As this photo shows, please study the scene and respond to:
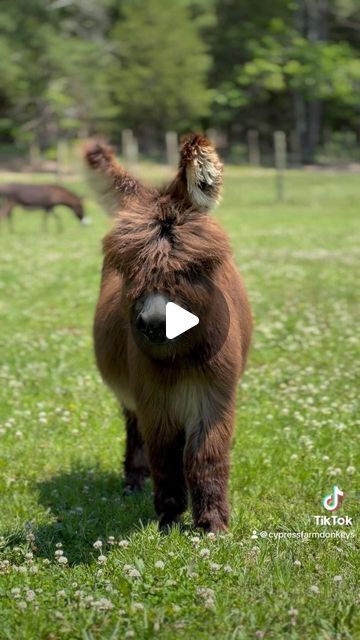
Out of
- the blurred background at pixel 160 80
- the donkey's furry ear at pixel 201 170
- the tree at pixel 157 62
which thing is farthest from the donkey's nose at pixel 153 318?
the tree at pixel 157 62

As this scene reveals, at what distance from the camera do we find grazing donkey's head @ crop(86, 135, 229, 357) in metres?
3.88

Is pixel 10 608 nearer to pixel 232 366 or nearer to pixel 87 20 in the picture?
pixel 232 366

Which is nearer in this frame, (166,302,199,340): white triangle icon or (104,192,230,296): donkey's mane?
(166,302,199,340): white triangle icon

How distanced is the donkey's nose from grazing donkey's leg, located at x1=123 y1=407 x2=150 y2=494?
178 cm

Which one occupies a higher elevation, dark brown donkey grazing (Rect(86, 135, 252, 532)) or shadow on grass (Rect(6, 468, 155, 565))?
dark brown donkey grazing (Rect(86, 135, 252, 532))

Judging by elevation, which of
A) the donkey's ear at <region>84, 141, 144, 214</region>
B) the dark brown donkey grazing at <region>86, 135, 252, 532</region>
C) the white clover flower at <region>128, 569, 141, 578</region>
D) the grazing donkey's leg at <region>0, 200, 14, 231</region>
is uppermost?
the donkey's ear at <region>84, 141, 144, 214</region>

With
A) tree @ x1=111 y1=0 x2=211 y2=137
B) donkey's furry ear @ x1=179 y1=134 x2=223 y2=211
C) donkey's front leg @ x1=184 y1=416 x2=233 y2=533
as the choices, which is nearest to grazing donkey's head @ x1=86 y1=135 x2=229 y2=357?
donkey's furry ear @ x1=179 y1=134 x2=223 y2=211

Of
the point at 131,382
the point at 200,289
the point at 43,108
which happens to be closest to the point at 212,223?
the point at 200,289

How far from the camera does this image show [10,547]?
4.32m

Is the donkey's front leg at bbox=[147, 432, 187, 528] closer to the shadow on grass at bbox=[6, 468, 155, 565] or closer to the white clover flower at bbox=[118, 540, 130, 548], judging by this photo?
the shadow on grass at bbox=[6, 468, 155, 565]

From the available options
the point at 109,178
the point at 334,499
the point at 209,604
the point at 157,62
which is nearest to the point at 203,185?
the point at 109,178

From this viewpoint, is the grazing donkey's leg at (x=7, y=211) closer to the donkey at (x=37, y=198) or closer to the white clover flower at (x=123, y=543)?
the donkey at (x=37, y=198)

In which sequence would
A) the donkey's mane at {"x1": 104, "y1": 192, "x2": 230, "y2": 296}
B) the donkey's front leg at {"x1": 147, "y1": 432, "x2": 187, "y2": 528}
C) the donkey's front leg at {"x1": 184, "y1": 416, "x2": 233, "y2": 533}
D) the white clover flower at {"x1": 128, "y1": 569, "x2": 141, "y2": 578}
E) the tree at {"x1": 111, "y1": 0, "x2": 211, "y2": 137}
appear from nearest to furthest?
the white clover flower at {"x1": 128, "y1": 569, "x2": 141, "y2": 578} < the donkey's mane at {"x1": 104, "y1": 192, "x2": 230, "y2": 296} < the donkey's front leg at {"x1": 184, "y1": 416, "x2": 233, "y2": 533} < the donkey's front leg at {"x1": 147, "y1": 432, "x2": 187, "y2": 528} < the tree at {"x1": 111, "y1": 0, "x2": 211, "y2": 137}

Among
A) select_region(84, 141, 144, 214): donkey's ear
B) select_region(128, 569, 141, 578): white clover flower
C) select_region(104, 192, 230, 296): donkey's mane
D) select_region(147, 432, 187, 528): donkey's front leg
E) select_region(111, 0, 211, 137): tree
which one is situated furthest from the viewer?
select_region(111, 0, 211, 137): tree
